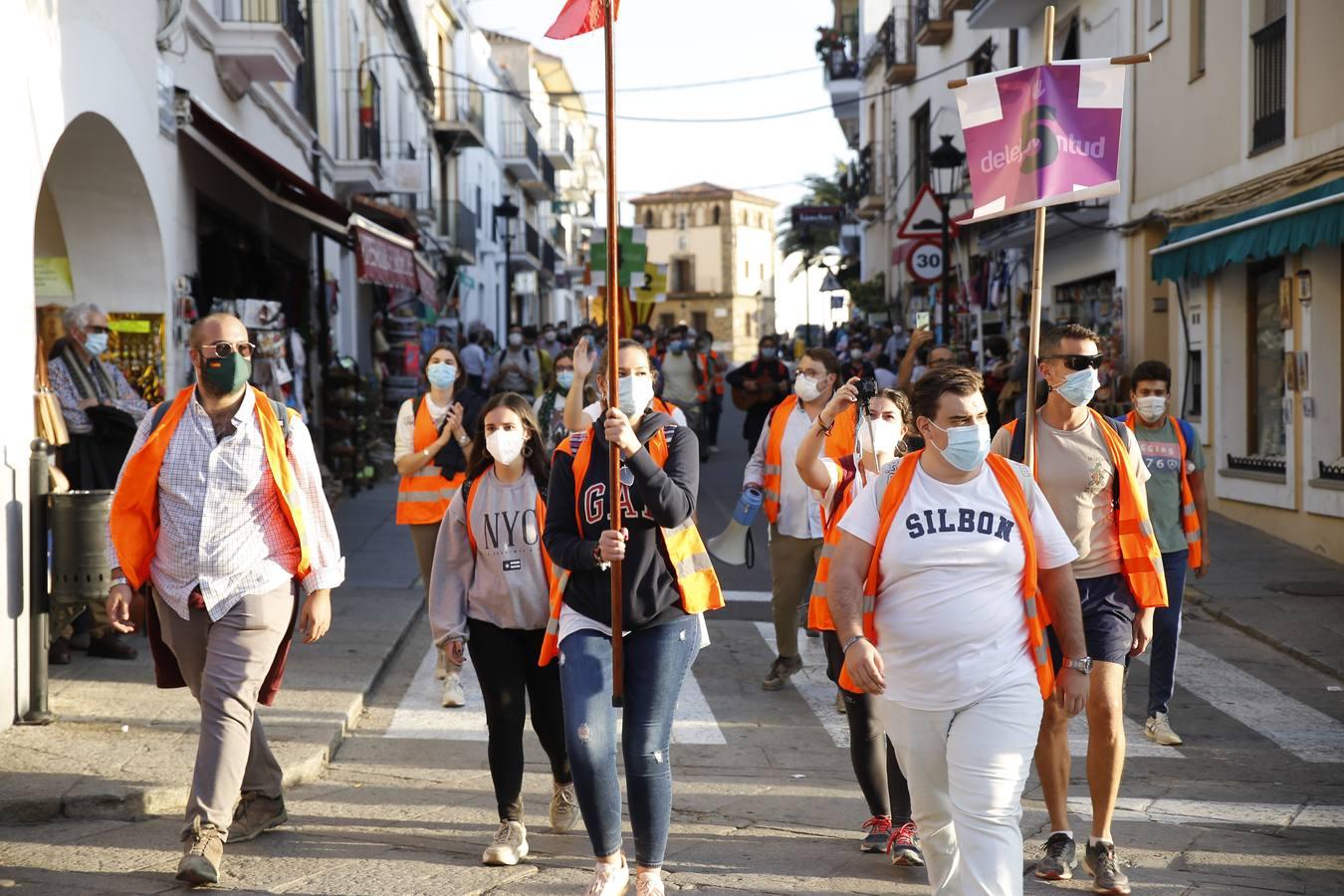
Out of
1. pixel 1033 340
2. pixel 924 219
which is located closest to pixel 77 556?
pixel 1033 340

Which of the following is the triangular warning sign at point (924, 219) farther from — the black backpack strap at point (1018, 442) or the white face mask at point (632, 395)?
the white face mask at point (632, 395)

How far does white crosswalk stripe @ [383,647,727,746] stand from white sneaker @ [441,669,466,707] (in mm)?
38

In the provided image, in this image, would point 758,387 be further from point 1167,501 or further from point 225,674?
point 225,674

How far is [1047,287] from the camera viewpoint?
877 inches

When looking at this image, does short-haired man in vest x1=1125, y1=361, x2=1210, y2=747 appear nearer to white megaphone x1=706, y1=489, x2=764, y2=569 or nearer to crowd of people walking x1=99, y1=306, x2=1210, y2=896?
crowd of people walking x1=99, y1=306, x2=1210, y2=896

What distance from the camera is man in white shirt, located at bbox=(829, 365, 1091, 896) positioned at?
4.07 m

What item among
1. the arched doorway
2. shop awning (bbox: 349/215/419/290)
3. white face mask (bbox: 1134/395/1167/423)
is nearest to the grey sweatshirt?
white face mask (bbox: 1134/395/1167/423)

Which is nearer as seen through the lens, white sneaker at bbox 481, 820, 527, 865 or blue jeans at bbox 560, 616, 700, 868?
blue jeans at bbox 560, 616, 700, 868

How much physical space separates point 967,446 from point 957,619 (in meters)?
0.48

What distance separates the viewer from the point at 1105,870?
16.7ft

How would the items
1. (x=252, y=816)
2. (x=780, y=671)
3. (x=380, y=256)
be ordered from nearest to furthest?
1. (x=252, y=816)
2. (x=780, y=671)
3. (x=380, y=256)

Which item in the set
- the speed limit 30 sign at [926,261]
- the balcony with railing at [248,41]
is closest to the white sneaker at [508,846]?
the balcony with railing at [248,41]

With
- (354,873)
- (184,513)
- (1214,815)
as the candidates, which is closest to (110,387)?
(184,513)

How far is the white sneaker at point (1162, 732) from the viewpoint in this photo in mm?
7355
